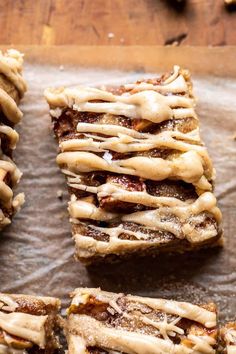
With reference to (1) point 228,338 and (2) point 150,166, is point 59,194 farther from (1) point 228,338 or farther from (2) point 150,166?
(1) point 228,338

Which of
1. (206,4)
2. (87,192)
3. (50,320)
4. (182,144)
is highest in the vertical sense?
(206,4)

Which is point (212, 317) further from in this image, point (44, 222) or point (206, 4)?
point (206, 4)

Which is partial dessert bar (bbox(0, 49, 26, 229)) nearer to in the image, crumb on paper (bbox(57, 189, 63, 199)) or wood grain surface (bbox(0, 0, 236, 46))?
crumb on paper (bbox(57, 189, 63, 199))

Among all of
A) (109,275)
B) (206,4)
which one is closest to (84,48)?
(206,4)

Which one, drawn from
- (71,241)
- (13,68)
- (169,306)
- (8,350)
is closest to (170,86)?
(13,68)

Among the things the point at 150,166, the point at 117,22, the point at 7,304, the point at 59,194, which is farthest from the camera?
the point at 117,22

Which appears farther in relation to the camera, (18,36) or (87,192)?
(18,36)

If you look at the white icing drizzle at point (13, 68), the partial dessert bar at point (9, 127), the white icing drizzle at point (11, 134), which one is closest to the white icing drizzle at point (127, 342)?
the partial dessert bar at point (9, 127)
